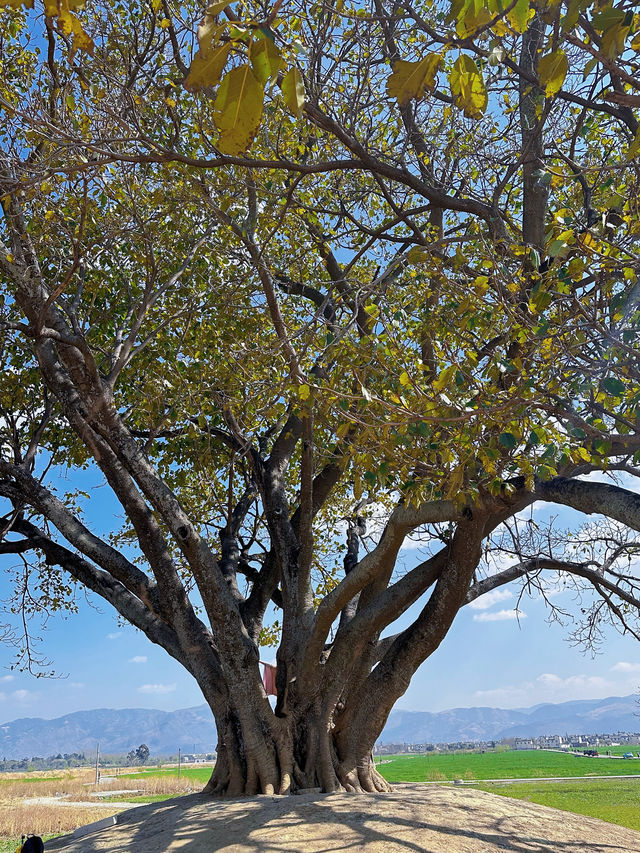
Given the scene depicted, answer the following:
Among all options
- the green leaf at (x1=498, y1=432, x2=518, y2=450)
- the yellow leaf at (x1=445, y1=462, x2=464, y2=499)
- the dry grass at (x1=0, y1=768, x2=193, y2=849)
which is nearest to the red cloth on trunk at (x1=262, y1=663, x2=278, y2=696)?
the dry grass at (x1=0, y1=768, x2=193, y2=849)

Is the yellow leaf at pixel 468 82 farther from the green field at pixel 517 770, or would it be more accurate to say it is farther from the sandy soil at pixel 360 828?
the green field at pixel 517 770

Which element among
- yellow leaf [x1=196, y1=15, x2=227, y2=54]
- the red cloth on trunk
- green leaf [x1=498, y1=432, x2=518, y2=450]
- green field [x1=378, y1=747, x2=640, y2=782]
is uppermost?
green leaf [x1=498, y1=432, x2=518, y2=450]

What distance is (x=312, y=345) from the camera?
25.9ft

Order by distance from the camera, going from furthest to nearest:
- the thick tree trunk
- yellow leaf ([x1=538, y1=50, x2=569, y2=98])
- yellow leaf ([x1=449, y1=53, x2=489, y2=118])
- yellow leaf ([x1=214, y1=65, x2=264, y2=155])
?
1. the thick tree trunk
2. yellow leaf ([x1=538, y1=50, x2=569, y2=98])
3. yellow leaf ([x1=449, y1=53, x2=489, y2=118])
4. yellow leaf ([x1=214, y1=65, x2=264, y2=155])

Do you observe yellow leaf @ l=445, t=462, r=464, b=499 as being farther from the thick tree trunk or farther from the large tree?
the thick tree trunk

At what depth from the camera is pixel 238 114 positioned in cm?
153

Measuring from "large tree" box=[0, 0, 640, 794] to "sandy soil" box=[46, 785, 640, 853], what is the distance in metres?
1.20

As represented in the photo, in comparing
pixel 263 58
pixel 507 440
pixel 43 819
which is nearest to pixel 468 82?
pixel 263 58

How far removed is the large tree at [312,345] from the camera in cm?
470

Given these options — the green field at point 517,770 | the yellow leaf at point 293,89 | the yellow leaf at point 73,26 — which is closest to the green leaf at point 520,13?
the yellow leaf at point 293,89

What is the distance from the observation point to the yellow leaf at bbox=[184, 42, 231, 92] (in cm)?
156

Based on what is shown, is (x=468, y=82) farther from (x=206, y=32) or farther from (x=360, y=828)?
(x=360, y=828)

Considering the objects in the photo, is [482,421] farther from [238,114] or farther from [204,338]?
[204,338]

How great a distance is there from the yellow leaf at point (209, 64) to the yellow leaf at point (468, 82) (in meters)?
0.73
